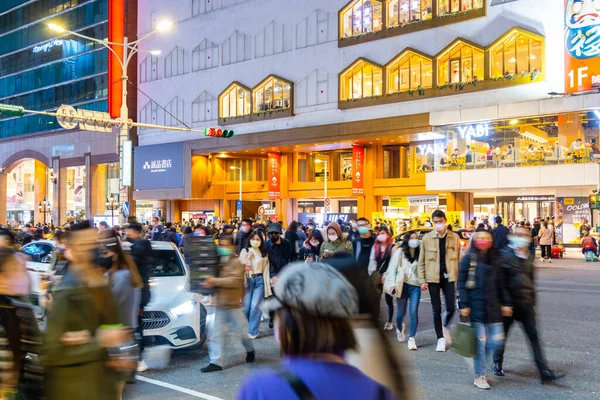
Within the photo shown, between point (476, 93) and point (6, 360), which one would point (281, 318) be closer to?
point (6, 360)

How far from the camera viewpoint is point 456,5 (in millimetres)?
34250

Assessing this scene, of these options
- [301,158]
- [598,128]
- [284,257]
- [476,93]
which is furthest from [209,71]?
[284,257]

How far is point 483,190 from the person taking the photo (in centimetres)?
3447

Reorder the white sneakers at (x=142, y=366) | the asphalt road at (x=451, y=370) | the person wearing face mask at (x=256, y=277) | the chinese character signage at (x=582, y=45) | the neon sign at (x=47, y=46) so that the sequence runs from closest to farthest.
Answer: the asphalt road at (x=451, y=370), the white sneakers at (x=142, y=366), the person wearing face mask at (x=256, y=277), the chinese character signage at (x=582, y=45), the neon sign at (x=47, y=46)

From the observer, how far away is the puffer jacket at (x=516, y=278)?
722 cm

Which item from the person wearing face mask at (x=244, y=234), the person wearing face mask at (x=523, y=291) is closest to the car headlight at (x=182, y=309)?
the person wearing face mask at (x=244, y=234)

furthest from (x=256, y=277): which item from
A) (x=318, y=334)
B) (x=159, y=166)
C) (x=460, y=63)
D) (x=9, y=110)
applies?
(x=159, y=166)

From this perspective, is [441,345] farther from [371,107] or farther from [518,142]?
[371,107]

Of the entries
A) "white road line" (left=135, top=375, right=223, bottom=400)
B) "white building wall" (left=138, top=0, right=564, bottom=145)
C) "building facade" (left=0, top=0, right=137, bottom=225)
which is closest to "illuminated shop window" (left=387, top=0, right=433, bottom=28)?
"white building wall" (left=138, top=0, right=564, bottom=145)

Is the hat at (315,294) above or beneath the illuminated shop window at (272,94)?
beneath

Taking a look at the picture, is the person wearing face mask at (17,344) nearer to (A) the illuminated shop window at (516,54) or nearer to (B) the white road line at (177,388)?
(B) the white road line at (177,388)

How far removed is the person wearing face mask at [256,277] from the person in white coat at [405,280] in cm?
196

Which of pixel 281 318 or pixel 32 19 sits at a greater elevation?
pixel 32 19

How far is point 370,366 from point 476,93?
33.5m
